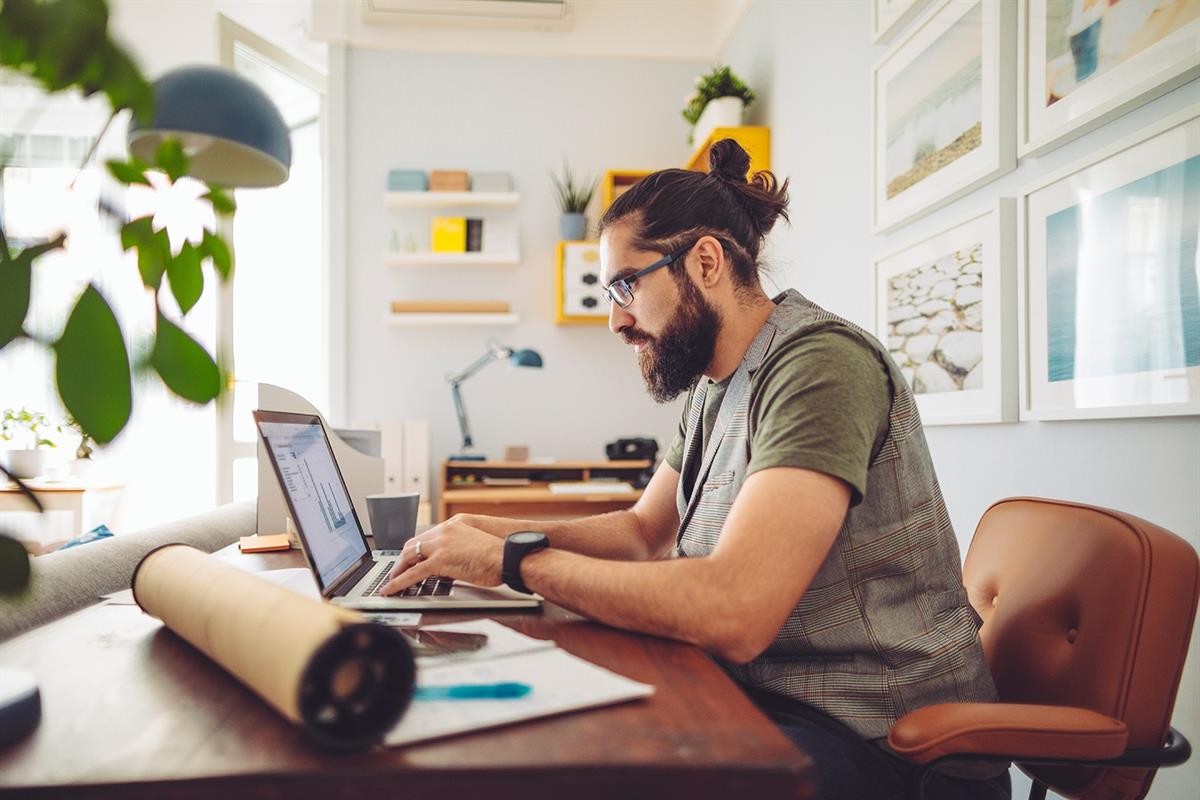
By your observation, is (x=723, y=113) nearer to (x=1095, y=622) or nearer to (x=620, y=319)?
(x=620, y=319)

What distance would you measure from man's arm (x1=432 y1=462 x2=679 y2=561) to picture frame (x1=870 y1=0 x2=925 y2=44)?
1.44 meters

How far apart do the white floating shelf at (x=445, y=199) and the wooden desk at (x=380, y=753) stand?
360 cm

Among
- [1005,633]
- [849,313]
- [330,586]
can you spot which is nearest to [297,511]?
[330,586]

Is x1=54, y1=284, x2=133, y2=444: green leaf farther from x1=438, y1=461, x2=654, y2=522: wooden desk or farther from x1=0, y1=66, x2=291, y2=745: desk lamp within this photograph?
x1=438, y1=461, x2=654, y2=522: wooden desk

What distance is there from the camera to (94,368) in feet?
1.33

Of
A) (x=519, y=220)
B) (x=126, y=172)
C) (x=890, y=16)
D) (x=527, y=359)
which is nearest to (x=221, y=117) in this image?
(x=126, y=172)

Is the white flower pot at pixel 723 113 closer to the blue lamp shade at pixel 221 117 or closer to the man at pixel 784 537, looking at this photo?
the man at pixel 784 537

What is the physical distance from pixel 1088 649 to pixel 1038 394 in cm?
76

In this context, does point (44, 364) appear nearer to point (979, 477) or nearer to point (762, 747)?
point (762, 747)

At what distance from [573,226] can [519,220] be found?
0.36 meters

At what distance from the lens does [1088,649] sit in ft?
3.26

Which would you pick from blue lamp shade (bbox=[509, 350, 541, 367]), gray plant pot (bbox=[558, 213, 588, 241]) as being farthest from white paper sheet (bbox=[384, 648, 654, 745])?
gray plant pot (bbox=[558, 213, 588, 241])

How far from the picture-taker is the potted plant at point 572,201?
4180 millimetres


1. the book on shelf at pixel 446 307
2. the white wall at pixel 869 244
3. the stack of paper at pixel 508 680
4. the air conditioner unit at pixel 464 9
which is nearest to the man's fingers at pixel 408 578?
the stack of paper at pixel 508 680
